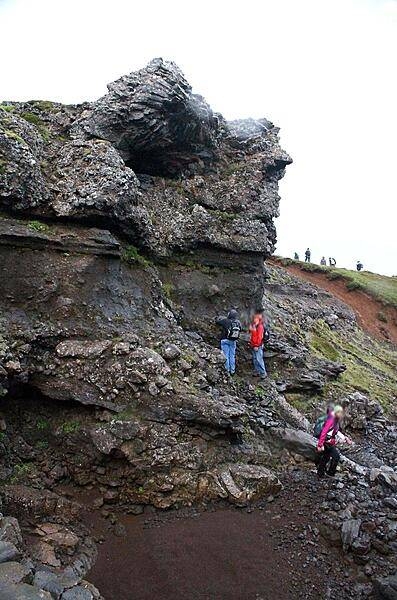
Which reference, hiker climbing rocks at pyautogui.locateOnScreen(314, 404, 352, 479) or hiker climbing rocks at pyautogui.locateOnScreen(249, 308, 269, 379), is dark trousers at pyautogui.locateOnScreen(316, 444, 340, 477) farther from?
hiker climbing rocks at pyautogui.locateOnScreen(249, 308, 269, 379)

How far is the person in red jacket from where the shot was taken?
2055 cm

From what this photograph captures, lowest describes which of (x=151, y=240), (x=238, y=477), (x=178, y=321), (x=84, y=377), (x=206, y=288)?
(x=238, y=477)

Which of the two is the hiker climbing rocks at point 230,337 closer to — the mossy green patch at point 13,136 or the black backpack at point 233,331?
the black backpack at point 233,331

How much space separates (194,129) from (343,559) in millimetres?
18898

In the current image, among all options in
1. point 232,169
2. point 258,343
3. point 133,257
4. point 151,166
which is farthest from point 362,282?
point 133,257

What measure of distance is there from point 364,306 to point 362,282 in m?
3.79

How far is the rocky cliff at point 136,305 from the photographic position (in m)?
13.1

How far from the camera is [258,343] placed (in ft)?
67.2

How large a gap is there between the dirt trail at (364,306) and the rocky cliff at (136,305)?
2217cm

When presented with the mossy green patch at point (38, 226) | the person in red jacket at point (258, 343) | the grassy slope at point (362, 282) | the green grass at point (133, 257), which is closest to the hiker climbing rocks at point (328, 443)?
the person in red jacket at point (258, 343)

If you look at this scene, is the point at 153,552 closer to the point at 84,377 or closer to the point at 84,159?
the point at 84,377

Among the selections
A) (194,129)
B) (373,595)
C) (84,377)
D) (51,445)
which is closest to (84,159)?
(194,129)

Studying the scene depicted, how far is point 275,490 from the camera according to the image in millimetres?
13914

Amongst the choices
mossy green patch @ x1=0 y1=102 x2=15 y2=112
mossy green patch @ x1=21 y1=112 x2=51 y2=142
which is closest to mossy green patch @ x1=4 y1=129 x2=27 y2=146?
mossy green patch @ x1=21 y1=112 x2=51 y2=142
